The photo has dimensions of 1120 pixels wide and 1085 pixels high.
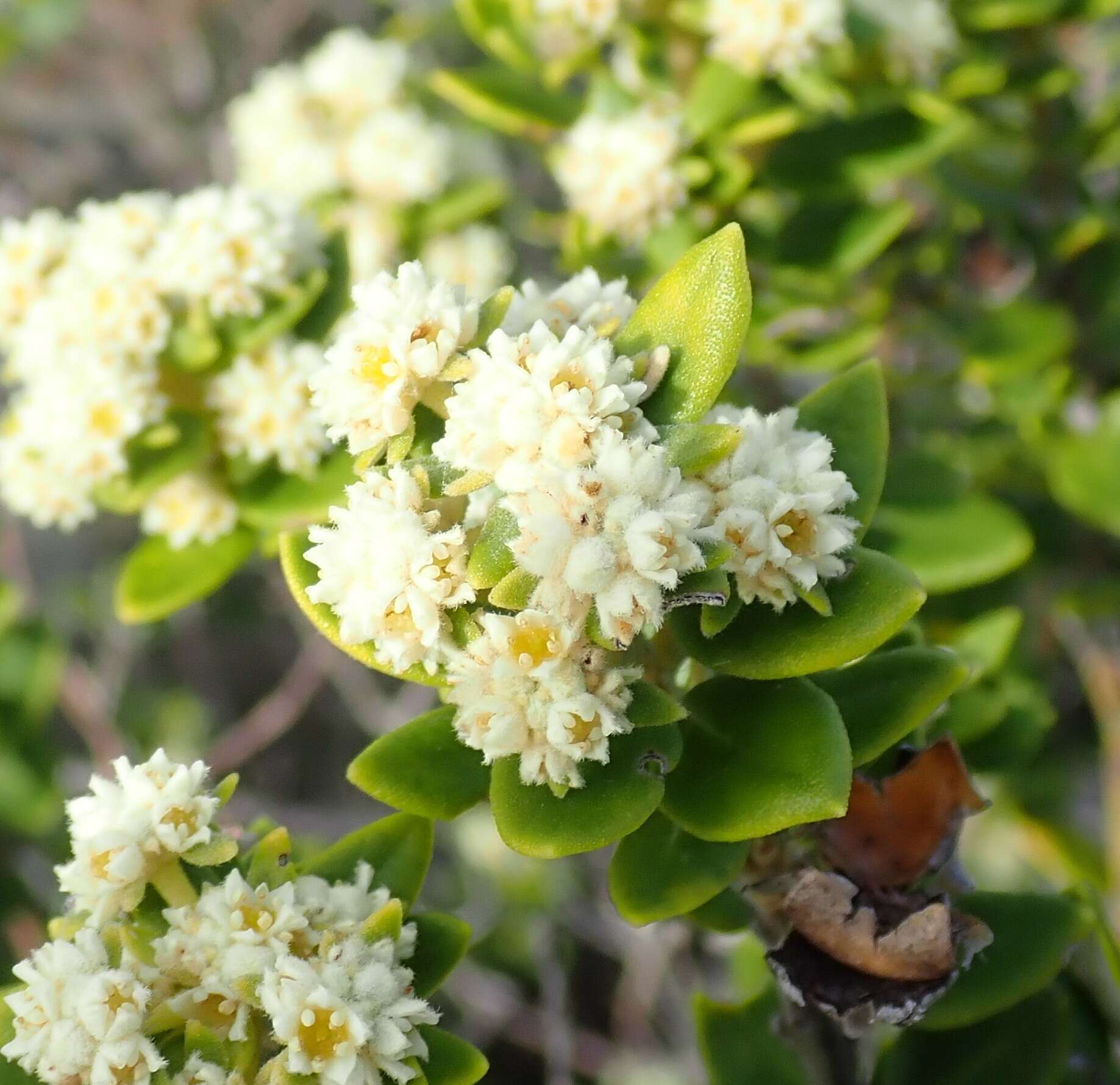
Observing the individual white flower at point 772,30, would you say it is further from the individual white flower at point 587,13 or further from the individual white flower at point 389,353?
the individual white flower at point 389,353

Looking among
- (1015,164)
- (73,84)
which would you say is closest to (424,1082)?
(1015,164)

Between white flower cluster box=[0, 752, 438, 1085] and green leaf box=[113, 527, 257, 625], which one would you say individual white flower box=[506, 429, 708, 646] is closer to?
white flower cluster box=[0, 752, 438, 1085]

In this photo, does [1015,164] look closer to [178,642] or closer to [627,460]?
[627,460]

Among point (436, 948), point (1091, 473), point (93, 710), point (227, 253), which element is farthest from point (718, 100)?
point (93, 710)

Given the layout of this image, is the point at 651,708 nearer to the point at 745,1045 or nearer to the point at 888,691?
the point at 888,691

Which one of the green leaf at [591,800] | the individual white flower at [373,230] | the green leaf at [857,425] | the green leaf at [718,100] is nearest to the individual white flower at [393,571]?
the green leaf at [591,800]

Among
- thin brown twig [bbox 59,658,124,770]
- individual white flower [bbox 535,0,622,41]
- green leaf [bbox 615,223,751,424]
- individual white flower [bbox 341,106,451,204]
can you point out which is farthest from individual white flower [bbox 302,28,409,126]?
green leaf [bbox 615,223,751,424]
